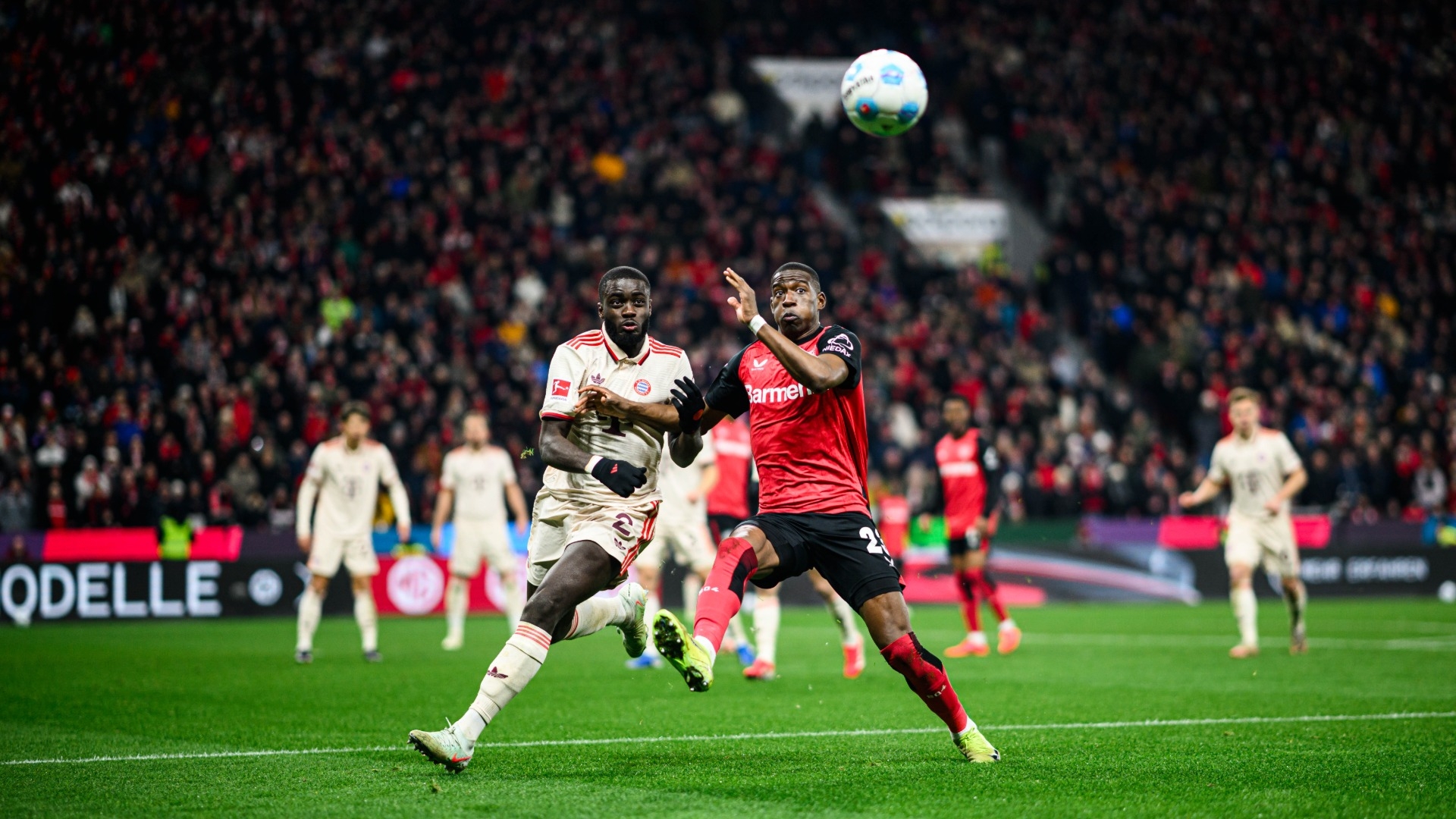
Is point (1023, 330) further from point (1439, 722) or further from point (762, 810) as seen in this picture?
point (762, 810)

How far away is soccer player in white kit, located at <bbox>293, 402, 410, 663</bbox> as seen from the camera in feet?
51.6

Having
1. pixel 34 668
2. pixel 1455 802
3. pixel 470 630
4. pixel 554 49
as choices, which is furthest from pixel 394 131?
pixel 1455 802

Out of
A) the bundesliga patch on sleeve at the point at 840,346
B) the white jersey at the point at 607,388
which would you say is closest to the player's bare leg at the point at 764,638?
the white jersey at the point at 607,388

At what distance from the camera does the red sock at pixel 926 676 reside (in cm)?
764

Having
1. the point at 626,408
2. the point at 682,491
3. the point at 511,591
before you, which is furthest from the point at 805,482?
the point at 511,591

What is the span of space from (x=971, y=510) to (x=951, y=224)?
67.4 feet

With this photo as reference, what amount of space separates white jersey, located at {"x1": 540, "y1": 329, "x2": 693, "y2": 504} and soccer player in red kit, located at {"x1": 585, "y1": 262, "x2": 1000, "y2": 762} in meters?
0.21

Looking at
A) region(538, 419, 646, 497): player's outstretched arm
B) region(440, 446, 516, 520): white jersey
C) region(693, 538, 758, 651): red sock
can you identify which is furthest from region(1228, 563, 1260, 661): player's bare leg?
region(538, 419, 646, 497): player's outstretched arm

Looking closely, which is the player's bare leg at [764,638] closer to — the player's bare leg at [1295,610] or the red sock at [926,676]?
the red sock at [926,676]

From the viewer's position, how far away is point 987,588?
1655cm

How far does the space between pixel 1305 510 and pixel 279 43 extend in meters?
20.7

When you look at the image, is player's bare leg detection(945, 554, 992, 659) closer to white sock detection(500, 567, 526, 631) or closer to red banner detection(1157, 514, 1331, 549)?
white sock detection(500, 567, 526, 631)

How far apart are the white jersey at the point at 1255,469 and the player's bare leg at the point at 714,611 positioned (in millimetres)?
9795

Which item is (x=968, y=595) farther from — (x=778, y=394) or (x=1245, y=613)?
(x=778, y=394)
